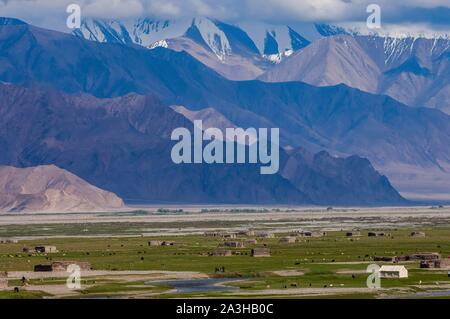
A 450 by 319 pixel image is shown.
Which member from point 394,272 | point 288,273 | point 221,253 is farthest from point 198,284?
point 221,253

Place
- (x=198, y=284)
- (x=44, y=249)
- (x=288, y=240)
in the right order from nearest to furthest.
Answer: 1. (x=198, y=284)
2. (x=44, y=249)
3. (x=288, y=240)

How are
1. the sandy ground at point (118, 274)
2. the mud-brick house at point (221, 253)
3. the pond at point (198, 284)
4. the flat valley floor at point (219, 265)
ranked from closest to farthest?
1. the flat valley floor at point (219, 265)
2. the pond at point (198, 284)
3. the sandy ground at point (118, 274)
4. the mud-brick house at point (221, 253)

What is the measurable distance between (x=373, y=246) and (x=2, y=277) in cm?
4743

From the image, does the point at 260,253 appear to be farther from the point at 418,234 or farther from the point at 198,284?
the point at 418,234

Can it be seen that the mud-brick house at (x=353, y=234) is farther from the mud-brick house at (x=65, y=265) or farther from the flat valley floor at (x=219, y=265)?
the mud-brick house at (x=65, y=265)

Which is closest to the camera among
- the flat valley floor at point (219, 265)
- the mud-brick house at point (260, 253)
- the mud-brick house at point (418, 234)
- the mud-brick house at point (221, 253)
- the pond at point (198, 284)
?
the flat valley floor at point (219, 265)

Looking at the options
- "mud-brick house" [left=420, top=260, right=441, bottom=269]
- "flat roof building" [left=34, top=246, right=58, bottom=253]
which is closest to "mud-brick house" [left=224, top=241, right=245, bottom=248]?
"flat roof building" [left=34, top=246, right=58, bottom=253]

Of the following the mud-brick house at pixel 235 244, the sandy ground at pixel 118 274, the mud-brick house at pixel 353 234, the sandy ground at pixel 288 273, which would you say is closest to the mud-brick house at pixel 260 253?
the mud-brick house at pixel 235 244

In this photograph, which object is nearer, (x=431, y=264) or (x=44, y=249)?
(x=431, y=264)

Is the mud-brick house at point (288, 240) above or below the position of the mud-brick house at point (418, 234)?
below

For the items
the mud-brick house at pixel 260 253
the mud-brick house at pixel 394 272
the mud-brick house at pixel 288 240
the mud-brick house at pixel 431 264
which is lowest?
the mud-brick house at pixel 394 272

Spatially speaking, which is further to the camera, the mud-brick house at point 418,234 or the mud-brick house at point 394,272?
the mud-brick house at point 418,234

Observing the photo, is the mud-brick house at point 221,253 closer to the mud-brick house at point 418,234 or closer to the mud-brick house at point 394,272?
the mud-brick house at point 394,272

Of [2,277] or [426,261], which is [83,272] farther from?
[426,261]
